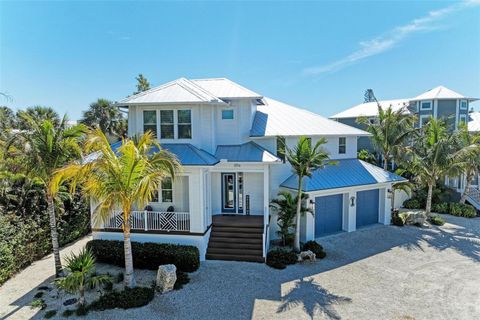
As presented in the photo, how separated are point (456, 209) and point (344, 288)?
56.3ft

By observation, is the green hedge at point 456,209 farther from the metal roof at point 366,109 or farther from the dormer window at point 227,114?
the dormer window at point 227,114

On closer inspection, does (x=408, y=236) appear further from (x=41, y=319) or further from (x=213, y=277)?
(x=41, y=319)

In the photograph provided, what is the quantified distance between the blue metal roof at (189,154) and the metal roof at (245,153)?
1.07 meters

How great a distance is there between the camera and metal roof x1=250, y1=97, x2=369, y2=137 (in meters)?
18.3

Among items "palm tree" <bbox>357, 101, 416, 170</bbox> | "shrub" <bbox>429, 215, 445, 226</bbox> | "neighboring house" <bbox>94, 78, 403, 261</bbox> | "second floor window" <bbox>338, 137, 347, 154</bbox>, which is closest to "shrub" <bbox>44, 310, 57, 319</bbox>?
"neighboring house" <bbox>94, 78, 403, 261</bbox>

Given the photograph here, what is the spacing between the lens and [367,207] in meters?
19.8

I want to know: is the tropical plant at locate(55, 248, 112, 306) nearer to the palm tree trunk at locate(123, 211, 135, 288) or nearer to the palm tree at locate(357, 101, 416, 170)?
the palm tree trunk at locate(123, 211, 135, 288)

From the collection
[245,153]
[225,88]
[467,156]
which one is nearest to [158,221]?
[245,153]

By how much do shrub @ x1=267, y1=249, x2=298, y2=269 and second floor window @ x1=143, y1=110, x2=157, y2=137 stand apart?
9.14 metres

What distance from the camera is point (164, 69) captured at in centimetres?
2302

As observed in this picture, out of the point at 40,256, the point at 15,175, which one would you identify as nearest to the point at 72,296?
the point at 40,256

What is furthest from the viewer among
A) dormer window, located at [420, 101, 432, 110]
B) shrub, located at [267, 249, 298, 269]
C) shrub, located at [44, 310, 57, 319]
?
dormer window, located at [420, 101, 432, 110]

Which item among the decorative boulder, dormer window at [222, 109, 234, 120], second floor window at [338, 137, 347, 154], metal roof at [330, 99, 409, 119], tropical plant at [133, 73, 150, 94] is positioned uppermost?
tropical plant at [133, 73, 150, 94]

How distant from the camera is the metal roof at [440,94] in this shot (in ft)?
99.5
